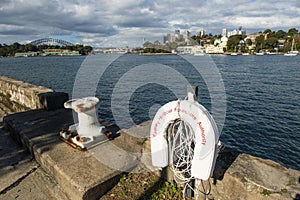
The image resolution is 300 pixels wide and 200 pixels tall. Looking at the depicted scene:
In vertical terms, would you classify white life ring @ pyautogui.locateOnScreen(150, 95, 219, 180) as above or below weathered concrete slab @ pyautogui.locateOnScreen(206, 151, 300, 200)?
above

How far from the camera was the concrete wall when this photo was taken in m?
5.10

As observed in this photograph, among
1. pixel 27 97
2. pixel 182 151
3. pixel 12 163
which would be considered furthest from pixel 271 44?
pixel 12 163

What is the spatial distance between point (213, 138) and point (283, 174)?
0.84m

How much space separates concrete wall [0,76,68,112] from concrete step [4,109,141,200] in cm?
94

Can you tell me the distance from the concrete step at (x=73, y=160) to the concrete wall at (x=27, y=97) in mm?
944

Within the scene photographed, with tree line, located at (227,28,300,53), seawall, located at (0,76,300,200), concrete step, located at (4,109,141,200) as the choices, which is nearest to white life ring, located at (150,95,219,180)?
seawall, located at (0,76,300,200)

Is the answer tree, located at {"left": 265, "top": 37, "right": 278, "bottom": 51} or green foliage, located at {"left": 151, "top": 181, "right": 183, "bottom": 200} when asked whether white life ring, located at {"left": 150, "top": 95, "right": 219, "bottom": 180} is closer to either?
green foliage, located at {"left": 151, "top": 181, "right": 183, "bottom": 200}

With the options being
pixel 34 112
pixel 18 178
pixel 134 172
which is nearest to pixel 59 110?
pixel 34 112

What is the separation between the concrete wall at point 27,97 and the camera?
510 cm

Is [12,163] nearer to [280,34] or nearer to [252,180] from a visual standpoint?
[252,180]

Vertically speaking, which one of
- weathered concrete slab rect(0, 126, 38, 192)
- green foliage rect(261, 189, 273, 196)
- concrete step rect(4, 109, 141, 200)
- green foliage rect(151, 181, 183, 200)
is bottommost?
green foliage rect(151, 181, 183, 200)

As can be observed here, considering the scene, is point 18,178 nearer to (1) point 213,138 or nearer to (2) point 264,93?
(1) point 213,138

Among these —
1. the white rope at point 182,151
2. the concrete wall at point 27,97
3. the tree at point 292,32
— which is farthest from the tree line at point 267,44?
the white rope at point 182,151

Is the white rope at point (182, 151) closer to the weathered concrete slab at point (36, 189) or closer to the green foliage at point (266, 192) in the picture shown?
the green foliage at point (266, 192)
